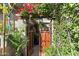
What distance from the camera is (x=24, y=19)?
3535mm

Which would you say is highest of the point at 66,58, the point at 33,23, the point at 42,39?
the point at 33,23

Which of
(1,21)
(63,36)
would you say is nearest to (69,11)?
(63,36)

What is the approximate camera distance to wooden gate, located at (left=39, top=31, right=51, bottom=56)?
3.55 metres

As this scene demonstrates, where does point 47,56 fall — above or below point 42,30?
below

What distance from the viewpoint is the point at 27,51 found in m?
3.56

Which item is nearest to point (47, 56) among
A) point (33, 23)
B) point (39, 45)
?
point (39, 45)

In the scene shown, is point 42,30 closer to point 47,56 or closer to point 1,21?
point 47,56

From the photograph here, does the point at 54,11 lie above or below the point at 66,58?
above

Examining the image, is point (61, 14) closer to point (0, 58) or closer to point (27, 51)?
point (27, 51)

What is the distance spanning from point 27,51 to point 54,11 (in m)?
0.71

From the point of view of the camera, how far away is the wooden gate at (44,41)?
11.6ft

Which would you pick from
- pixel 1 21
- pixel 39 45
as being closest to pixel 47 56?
pixel 39 45

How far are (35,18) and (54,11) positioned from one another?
0.30 m

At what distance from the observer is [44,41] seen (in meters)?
3.57
